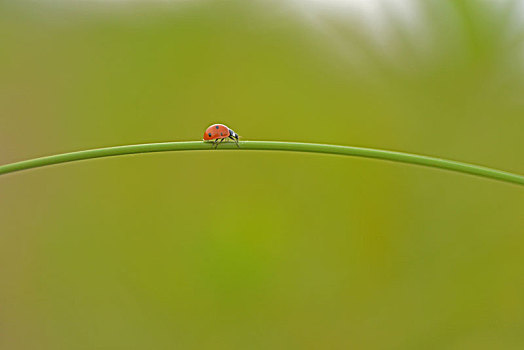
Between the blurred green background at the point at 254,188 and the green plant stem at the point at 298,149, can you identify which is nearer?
the green plant stem at the point at 298,149

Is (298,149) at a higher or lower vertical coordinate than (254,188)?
lower

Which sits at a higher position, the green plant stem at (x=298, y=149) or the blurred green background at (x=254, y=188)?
the blurred green background at (x=254, y=188)

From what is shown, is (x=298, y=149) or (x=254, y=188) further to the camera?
(x=254, y=188)

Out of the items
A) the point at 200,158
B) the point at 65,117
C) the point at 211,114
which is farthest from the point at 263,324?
the point at 65,117

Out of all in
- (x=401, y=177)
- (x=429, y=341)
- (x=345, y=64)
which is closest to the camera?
(x=429, y=341)

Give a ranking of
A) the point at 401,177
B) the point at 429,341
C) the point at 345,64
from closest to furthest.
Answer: the point at 429,341, the point at 401,177, the point at 345,64

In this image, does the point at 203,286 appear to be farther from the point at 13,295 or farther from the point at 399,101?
the point at 399,101

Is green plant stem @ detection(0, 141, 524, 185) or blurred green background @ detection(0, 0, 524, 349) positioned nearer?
green plant stem @ detection(0, 141, 524, 185)

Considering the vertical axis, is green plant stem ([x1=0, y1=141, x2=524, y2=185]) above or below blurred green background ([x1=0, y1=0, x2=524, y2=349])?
below
